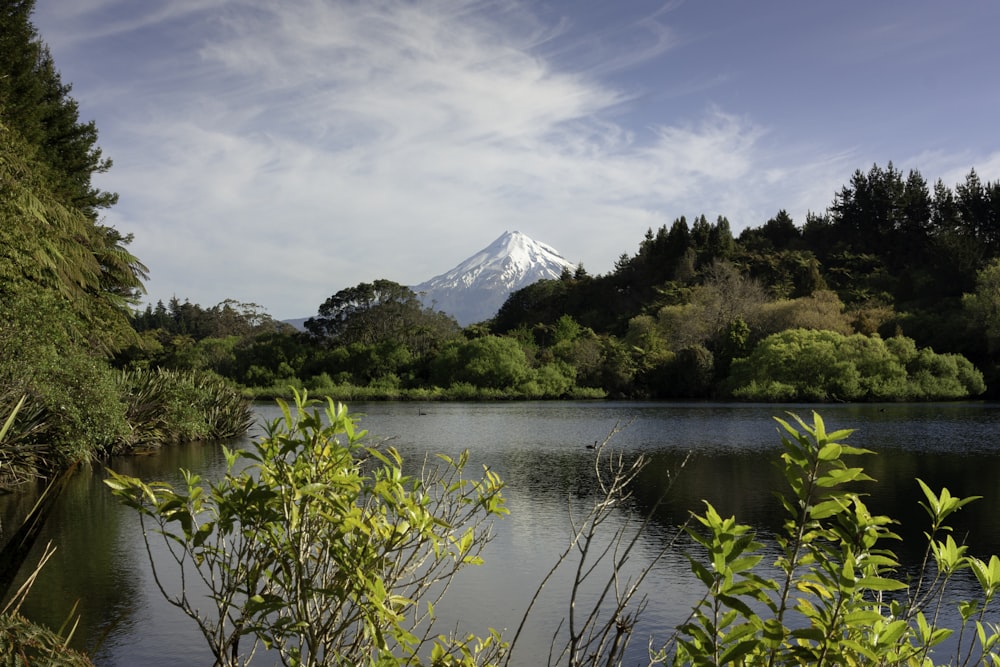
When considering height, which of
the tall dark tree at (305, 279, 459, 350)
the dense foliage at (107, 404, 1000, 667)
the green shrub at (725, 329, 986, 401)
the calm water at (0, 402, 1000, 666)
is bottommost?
the calm water at (0, 402, 1000, 666)

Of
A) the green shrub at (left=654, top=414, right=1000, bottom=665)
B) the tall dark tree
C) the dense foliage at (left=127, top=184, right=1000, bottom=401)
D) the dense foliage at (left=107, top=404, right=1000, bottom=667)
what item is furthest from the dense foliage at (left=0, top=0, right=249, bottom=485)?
the tall dark tree

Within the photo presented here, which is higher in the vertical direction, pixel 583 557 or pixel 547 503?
pixel 583 557

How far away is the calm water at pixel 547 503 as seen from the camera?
6.78 meters

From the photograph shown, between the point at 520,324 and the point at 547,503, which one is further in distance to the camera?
the point at 520,324

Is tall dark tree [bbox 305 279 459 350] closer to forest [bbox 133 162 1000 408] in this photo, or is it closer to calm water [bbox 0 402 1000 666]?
forest [bbox 133 162 1000 408]

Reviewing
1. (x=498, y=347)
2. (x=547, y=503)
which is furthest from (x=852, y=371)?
(x=547, y=503)

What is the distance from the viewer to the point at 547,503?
40.1ft

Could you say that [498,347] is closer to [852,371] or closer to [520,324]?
[520,324]

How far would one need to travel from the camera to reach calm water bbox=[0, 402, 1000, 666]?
22.2 ft

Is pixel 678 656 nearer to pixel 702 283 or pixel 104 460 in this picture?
pixel 104 460

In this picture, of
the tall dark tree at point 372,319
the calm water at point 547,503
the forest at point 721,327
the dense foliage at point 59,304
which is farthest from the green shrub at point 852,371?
the dense foliage at point 59,304

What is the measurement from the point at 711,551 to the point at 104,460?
54.5ft

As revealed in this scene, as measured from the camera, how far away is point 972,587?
794 cm

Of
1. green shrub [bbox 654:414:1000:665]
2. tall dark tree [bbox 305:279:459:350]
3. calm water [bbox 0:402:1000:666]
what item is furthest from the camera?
tall dark tree [bbox 305:279:459:350]
